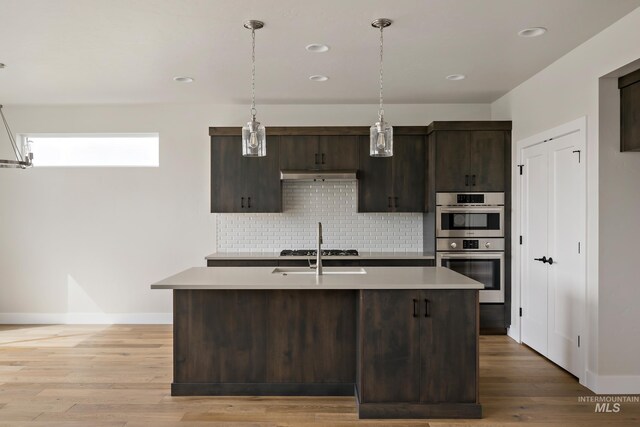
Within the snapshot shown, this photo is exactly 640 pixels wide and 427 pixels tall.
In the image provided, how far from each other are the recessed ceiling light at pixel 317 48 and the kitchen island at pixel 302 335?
1.83 meters

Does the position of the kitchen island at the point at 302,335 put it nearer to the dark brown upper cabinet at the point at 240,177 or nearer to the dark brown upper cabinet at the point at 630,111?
the dark brown upper cabinet at the point at 630,111

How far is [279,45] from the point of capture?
3.96 metres

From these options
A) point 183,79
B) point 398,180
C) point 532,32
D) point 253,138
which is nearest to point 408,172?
point 398,180

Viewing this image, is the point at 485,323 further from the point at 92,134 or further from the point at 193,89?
the point at 92,134

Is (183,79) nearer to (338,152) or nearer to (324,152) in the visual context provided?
(324,152)

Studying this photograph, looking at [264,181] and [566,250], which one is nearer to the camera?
[566,250]

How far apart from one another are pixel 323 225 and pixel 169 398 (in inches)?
121

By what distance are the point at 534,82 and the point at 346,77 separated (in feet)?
Answer: 6.11

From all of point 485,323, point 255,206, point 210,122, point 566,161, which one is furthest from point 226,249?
point 566,161

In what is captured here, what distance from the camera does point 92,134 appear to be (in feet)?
20.5

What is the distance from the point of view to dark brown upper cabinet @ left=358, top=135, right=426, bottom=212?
588cm

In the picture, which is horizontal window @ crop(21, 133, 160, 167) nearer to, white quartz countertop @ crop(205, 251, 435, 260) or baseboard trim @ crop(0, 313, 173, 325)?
white quartz countertop @ crop(205, 251, 435, 260)

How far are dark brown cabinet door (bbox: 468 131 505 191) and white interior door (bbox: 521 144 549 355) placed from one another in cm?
36

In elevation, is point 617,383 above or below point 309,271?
below
